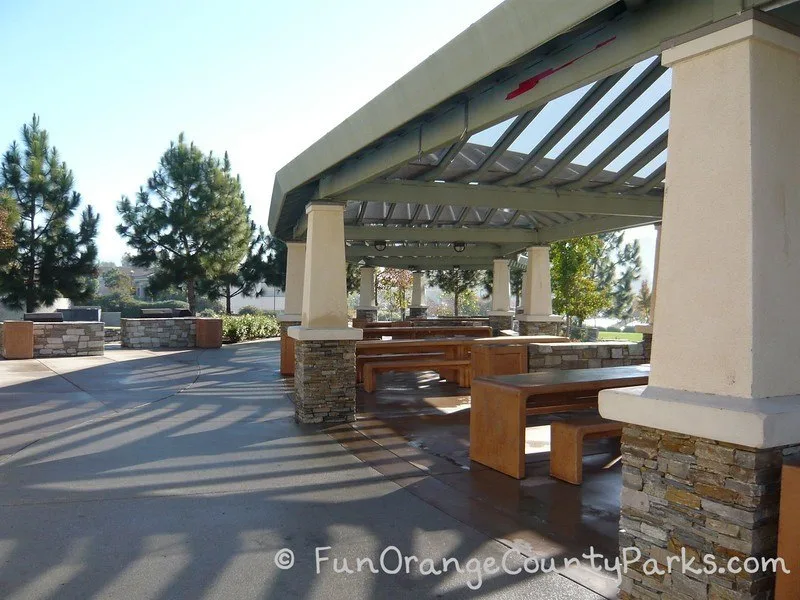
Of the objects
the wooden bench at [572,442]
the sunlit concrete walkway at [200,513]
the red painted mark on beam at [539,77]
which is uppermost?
the red painted mark on beam at [539,77]

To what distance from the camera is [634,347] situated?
31.9 ft

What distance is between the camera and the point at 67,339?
50.2 ft

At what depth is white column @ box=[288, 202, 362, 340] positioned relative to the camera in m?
8.17

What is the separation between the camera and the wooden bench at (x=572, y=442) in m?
5.32

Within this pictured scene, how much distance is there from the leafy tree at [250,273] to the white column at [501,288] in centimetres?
1172

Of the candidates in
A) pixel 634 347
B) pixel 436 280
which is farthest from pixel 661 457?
pixel 436 280

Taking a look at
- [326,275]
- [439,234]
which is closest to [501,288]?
[439,234]

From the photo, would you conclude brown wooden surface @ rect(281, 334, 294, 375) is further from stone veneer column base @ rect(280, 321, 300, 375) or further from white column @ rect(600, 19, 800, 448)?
white column @ rect(600, 19, 800, 448)

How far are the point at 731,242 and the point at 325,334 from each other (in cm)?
577

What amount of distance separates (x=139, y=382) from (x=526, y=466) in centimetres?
797

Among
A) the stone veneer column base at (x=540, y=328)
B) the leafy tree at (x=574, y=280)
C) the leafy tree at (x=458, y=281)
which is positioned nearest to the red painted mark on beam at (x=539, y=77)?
the stone veneer column base at (x=540, y=328)

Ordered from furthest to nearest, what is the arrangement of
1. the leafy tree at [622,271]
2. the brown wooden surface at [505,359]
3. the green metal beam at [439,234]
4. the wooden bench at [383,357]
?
the leafy tree at [622,271] → the green metal beam at [439,234] → the wooden bench at [383,357] → the brown wooden surface at [505,359]

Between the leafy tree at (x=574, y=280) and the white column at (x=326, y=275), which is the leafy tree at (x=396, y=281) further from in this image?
the white column at (x=326, y=275)

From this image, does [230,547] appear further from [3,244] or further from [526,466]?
[3,244]
